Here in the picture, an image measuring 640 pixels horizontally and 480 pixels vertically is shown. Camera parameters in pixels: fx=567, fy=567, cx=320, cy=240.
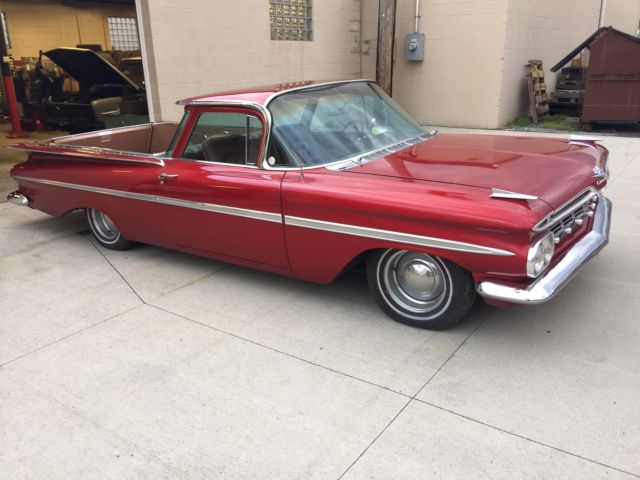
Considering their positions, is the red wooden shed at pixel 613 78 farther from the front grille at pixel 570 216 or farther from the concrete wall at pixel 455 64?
the front grille at pixel 570 216

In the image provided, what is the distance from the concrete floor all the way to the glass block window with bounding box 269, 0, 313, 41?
22.2ft

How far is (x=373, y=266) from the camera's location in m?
3.60

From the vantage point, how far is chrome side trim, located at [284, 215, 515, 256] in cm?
307

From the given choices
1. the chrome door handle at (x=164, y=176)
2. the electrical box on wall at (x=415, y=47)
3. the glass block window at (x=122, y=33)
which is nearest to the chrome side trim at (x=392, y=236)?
the chrome door handle at (x=164, y=176)

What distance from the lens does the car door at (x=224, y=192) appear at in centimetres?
386

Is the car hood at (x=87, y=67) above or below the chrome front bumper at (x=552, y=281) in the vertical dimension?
above

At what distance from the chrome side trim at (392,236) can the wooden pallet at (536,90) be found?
8.59m

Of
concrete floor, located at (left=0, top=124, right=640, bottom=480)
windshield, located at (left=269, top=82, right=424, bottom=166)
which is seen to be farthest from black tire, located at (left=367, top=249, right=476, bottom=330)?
windshield, located at (left=269, top=82, right=424, bottom=166)

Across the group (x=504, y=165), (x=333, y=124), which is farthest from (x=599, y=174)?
(x=333, y=124)

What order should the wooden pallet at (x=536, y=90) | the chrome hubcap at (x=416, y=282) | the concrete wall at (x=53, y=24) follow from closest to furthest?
1. the chrome hubcap at (x=416, y=282)
2. the wooden pallet at (x=536, y=90)
3. the concrete wall at (x=53, y=24)

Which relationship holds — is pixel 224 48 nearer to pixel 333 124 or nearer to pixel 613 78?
pixel 333 124

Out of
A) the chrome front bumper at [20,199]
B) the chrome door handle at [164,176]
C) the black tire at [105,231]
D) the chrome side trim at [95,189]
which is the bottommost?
the black tire at [105,231]

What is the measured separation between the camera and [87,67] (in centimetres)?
1084

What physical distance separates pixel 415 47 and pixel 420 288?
28.2 feet
